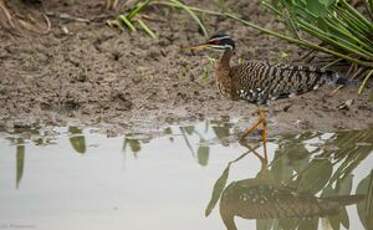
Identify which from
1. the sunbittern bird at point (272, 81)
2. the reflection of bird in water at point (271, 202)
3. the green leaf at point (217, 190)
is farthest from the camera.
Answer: the sunbittern bird at point (272, 81)

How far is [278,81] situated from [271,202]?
1866 millimetres

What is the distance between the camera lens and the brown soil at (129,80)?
357 inches

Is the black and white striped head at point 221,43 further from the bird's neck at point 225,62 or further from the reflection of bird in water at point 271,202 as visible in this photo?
the reflection of bird in water at point 271,202

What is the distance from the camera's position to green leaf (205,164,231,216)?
6965mm

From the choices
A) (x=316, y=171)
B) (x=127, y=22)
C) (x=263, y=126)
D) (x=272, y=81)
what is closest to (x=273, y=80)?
(x=272, y=81)

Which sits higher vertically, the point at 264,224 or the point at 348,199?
the point at 348,199

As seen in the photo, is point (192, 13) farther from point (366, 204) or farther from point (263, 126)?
point (366, 204)

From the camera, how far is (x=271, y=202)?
23.2 ft

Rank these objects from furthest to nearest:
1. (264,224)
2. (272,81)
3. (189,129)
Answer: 1. (189,129)
2. (272,81)
3. (264,224)

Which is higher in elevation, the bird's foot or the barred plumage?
the bird's foot

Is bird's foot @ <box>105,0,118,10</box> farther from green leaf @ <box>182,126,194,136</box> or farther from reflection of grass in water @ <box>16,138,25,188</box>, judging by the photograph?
reflection of grass in water @ <box>16,138,25,188</box>

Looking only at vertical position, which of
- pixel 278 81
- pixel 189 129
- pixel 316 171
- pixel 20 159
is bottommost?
pixel 316 171

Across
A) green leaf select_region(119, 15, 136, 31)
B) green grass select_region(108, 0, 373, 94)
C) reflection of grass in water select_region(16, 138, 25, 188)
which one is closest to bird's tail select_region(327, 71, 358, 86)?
green grass select_region(108, 0, 373, 94)

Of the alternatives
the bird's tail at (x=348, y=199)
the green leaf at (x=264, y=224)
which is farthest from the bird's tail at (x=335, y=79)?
the green leaf at (x=264, y=224)
